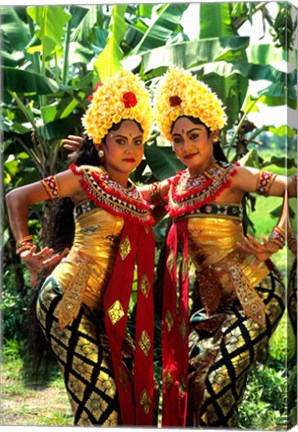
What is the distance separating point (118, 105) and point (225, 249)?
0.84m

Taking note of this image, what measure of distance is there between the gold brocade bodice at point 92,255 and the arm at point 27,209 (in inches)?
3.6

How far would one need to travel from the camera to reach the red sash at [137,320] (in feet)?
14.4

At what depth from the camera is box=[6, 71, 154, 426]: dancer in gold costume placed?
434 centimetres

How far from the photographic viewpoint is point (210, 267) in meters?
4.51

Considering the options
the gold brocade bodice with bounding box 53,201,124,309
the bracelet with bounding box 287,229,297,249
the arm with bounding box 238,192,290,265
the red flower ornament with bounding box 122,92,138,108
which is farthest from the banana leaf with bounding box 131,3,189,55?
the bracelet with bounding box 287,229,297,249

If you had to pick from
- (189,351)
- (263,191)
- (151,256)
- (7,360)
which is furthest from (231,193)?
(7,360)

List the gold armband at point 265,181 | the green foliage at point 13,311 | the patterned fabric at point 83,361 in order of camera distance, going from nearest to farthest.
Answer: the patterned fabric at point 83,361 → the gold armband at point 265,181 → the green foliage at point 13,311

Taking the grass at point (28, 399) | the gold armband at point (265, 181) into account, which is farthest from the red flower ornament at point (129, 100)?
the grass at point (28, 399)

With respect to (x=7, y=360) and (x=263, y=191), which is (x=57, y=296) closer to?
(x=7, y=360)

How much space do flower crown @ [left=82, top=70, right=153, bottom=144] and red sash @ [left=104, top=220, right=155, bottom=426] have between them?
47 centimetres

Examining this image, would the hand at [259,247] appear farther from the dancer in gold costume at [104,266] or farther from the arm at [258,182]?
the dancer in gold costume at [104,266]

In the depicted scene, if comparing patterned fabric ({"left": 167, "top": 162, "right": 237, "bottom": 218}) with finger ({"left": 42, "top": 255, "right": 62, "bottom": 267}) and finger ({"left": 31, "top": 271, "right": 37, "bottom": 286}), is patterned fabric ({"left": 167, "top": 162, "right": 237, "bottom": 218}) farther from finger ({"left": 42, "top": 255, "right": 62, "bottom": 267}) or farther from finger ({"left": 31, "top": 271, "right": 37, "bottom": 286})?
finger ({"left": 31, "top": 271, "right": 37, "bottom": 286})

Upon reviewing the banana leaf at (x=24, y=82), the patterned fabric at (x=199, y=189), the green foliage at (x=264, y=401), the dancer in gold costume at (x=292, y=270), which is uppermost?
the banana leaf at (x=24, y=82)

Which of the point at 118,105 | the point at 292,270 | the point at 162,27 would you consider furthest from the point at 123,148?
the point at 292,270
